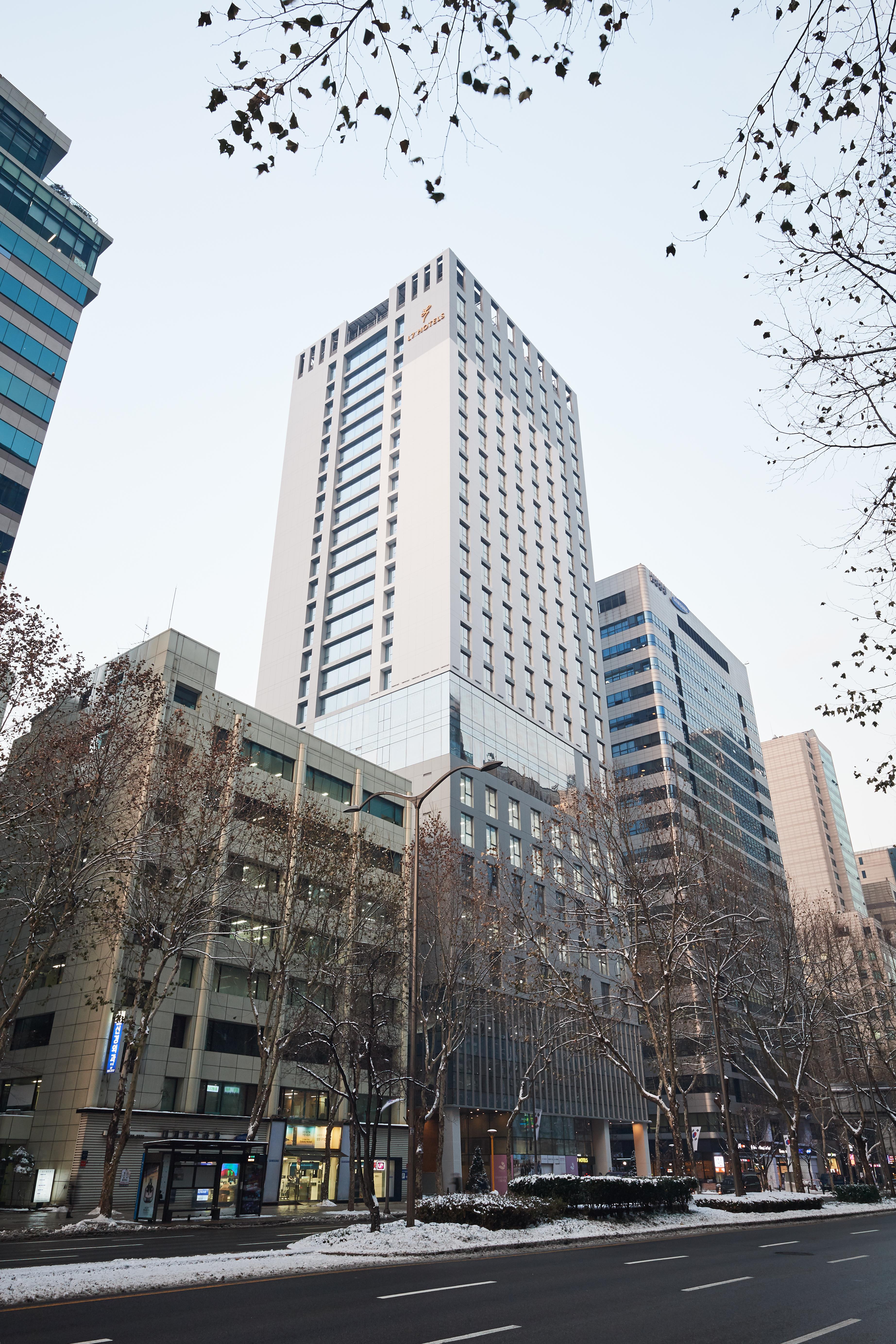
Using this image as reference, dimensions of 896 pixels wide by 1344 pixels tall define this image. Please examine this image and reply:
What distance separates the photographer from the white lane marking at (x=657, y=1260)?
15.8 metres

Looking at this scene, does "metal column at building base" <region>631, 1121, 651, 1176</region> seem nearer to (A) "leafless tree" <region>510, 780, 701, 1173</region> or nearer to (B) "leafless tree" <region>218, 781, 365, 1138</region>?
(A) "leafless tree" <region>510, 780, 701, 1173</region>

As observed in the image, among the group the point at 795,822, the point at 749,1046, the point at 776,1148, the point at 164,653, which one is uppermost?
the point at 795,822

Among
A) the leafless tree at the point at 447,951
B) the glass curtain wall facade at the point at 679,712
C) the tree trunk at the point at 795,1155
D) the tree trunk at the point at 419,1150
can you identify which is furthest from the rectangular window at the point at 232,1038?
the glass curtain wall facade at the point at 679,712

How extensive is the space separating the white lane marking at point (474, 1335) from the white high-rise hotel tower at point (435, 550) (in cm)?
5562

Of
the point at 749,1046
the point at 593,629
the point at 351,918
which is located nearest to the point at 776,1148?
the point at 749,1046

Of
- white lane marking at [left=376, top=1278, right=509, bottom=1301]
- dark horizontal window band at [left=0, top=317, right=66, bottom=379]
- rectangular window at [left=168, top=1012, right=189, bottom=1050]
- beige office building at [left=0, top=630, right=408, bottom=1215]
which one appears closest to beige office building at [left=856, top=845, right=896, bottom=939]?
beige office building at [left=0, top=630, right=408, bottom=1215]

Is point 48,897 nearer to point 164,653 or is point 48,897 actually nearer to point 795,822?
point 164,653

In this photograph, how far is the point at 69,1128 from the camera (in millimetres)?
35094

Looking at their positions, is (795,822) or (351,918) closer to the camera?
(351,918)

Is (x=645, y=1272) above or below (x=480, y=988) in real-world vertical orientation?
below

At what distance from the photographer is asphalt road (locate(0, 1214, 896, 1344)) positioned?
349 inches

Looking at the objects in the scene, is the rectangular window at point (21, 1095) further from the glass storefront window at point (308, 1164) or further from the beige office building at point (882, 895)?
the beige office building at point (882, 895)

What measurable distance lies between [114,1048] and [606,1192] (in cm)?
2190

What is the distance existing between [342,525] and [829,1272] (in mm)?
80629
